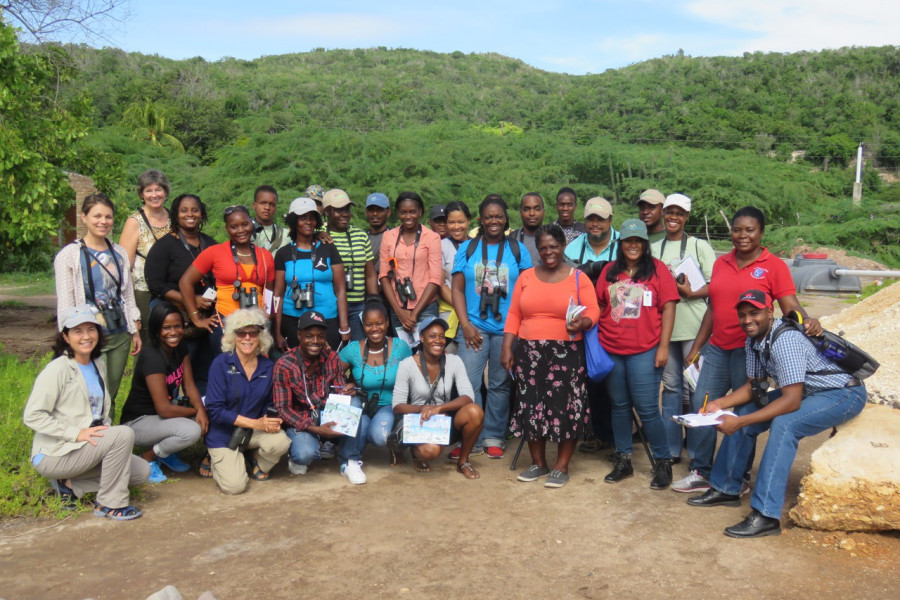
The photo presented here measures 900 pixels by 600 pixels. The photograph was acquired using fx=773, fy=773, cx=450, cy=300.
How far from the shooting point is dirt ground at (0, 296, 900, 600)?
12.0ft

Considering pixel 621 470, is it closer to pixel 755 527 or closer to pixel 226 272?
pixel 755 527

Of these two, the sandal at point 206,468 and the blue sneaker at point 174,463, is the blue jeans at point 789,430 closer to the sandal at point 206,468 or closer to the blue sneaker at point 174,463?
the sandal at point 206,468

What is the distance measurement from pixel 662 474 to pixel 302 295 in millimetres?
2719

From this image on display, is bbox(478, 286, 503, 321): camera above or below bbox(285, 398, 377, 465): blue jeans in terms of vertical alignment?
above

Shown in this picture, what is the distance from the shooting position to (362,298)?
5.82 meters

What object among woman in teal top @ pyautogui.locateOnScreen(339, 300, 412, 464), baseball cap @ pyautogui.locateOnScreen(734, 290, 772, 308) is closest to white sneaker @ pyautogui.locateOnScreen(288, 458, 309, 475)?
woman in teal top @ pyautogui.locateOnScreen(339, 300, 412, 464)

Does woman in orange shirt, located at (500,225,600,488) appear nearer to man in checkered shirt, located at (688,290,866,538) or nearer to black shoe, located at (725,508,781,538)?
man in checkered shirt, located at (688,290,866,538)

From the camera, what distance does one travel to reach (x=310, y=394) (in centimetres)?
520

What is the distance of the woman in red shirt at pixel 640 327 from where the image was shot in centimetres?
496

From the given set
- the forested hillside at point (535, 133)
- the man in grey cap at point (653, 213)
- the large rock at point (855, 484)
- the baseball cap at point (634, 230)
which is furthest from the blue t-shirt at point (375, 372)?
the forested hillside at point (535, 133)

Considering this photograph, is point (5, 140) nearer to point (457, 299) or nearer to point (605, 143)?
point (457, 299)

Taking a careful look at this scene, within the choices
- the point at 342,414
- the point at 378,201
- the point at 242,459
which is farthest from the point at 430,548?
the point at 378,201

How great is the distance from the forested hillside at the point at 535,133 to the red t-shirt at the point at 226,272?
558 centimetres

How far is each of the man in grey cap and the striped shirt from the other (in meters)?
2.04
